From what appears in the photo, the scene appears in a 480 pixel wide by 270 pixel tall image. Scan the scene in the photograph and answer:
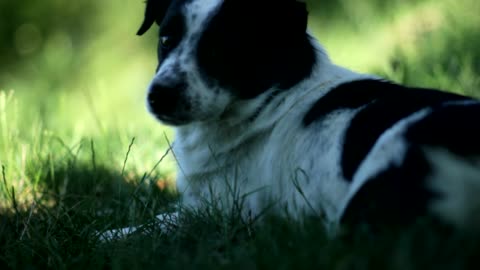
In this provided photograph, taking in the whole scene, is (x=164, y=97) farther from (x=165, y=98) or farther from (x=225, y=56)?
(x=225, y=56)

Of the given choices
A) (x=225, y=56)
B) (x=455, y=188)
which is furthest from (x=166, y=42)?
(x=455, y=188)

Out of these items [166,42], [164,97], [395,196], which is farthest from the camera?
[166,42]

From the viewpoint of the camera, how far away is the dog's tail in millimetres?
1813

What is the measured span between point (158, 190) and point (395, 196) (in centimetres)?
167

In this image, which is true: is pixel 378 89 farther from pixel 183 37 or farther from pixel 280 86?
pixel 183 37

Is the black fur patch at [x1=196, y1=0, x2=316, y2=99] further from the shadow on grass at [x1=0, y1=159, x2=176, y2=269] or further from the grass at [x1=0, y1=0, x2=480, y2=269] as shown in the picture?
the shadow on grass at [x1=0, y1=159, x2=176, y2=269]

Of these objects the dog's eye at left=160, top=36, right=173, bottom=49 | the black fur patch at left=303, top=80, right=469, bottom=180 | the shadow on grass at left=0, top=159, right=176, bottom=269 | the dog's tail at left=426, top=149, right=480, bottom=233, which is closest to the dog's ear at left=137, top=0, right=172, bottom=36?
the dog's eye at left=160, top=36, right=173, bottom=49

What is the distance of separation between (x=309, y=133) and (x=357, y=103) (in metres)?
0.22

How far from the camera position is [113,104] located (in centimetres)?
794

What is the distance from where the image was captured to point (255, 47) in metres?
2.85

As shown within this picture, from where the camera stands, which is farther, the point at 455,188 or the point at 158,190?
the point at 158,190

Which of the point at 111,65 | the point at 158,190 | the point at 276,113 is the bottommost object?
the point at 111,65

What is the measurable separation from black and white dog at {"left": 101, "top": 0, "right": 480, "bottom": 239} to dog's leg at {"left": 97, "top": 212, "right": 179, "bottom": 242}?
0.18 metres

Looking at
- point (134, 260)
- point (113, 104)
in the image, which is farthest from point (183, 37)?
point (113, 104)
